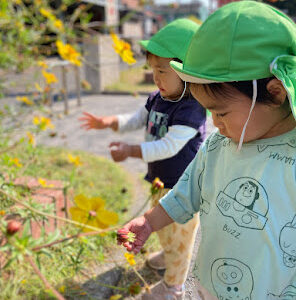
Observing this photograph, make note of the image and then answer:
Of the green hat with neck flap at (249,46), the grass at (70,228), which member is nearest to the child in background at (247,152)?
the green hat with neck flap at (249,46)

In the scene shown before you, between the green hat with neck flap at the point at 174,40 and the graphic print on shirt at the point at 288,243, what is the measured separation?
1.93 ft

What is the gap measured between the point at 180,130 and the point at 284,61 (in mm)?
643

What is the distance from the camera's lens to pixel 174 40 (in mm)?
1067

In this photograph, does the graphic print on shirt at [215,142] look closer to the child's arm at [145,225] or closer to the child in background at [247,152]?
the child in background at [247,152]

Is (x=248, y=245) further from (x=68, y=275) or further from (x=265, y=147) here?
(x=68, y=275)

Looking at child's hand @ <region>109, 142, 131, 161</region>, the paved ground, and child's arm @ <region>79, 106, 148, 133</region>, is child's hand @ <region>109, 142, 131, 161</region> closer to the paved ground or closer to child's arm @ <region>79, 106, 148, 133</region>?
child's arm @ <region>79, 106, 148, 133</region>

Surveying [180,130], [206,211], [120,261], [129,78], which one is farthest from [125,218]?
[129,78]

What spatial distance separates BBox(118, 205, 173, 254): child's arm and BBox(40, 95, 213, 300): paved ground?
0.71m

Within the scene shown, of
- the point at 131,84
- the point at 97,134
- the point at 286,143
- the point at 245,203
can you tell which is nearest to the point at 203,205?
the point at 245,203

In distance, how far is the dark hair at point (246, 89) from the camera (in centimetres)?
64

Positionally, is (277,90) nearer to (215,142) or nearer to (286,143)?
(286,143)

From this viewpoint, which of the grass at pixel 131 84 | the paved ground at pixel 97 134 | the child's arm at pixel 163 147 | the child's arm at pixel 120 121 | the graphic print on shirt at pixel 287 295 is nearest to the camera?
the graphic print on shirt at pixel 287 295

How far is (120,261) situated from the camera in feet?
5.21

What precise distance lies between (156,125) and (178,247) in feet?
1.66
